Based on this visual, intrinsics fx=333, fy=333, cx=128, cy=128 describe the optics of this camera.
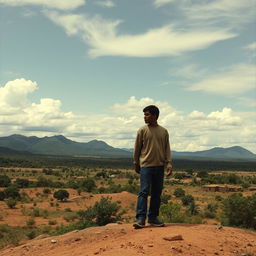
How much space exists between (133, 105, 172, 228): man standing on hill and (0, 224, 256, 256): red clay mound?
436 mm

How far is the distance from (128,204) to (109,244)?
71.5 ft

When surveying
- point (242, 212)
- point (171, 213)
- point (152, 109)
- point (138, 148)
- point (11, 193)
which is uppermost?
point (152, 109)

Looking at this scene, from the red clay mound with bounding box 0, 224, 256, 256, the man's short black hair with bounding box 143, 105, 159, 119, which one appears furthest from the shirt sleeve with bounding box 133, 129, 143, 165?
the red clay mound with bounding box 0, 224, 256, 256

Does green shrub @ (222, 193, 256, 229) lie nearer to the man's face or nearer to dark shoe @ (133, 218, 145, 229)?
dark shoe @ (133, 218, 145, 229)

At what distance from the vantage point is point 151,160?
269 inches

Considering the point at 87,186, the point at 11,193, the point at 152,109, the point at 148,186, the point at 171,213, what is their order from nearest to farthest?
1. the point at 148,186
2. the point at 152,109
3. the point at 171,213
4. the point at 11,193
5. the point at 87,186

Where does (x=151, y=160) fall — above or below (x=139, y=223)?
above

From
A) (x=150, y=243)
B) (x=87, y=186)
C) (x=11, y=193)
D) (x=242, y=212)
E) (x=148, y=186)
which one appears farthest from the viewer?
(x=87, y=186)

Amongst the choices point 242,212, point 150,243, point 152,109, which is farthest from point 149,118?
point 242,212

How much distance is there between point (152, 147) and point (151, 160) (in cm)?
27

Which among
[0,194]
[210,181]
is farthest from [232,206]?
[210,181]

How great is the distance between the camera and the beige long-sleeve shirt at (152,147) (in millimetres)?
6832

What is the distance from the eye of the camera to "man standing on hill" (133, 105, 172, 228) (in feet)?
22.2

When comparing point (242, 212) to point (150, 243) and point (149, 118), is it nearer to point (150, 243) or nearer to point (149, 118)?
point (149, 118)
